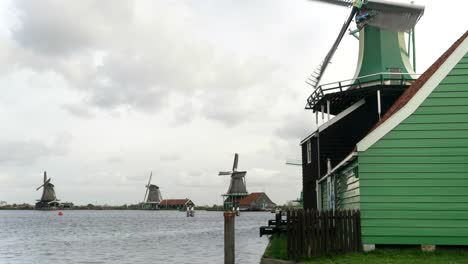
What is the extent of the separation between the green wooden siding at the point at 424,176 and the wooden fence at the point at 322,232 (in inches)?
20.7

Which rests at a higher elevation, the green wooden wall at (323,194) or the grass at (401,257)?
the green wooden wall at (323,194)

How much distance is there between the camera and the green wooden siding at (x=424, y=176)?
55.2 ft

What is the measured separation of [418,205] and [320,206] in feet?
41.6

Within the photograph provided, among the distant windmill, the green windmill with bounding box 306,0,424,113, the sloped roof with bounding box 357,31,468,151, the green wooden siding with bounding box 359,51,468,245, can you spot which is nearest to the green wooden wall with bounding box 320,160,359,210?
the green wooden siding with bounding box 359,51,468,245

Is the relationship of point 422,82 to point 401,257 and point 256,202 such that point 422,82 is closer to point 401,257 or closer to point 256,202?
point 401,257

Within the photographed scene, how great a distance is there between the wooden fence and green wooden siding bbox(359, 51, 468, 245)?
53cm

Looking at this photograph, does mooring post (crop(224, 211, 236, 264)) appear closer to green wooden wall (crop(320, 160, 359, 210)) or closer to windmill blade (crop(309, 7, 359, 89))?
green wooden wall (crop(320, 160, 359, 210))

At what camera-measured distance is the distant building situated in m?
168

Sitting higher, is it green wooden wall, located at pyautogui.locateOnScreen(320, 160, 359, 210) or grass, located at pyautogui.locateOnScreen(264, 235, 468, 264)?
green wooden wall, located at pyautogui.locateOnScreen(320, 160, 359, 210)

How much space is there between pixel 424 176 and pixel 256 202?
159 meters

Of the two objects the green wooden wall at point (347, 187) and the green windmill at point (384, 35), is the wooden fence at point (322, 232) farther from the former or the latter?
the green windmill at point (384, 35)

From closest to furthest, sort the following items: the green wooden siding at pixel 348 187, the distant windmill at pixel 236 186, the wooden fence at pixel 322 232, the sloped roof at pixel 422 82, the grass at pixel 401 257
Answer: the grass at pixel 401 257
the wooden fence at pixel 322 232
the sloped roof at pixel 422 82
the green wooden siding at pixel 348 187
the distant windmill at pixel 236 186

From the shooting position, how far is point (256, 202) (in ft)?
572

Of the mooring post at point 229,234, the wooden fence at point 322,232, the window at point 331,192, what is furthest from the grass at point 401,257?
the window at point 331,192
